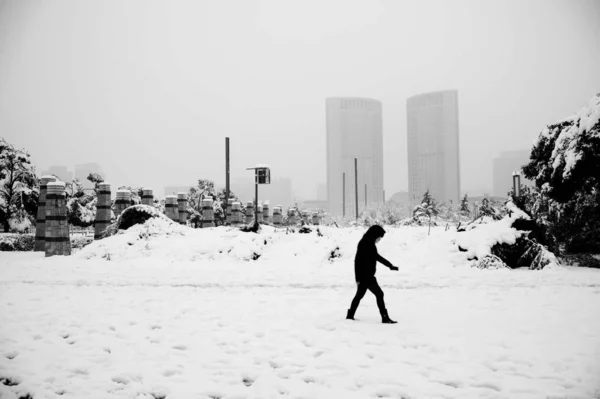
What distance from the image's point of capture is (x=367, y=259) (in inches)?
284

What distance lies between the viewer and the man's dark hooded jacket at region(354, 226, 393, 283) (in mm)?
7152

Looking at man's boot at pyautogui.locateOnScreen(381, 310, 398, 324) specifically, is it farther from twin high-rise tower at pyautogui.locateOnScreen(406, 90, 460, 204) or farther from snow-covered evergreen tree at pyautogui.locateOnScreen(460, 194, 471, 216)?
twin high-rise tower at pyautogui.locateOnScreen(406, 90, 460, 204)

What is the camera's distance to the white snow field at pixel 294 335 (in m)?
4.39

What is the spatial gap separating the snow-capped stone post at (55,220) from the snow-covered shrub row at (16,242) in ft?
15.7

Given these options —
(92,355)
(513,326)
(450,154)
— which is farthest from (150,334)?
(450,154)

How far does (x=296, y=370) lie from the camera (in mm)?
4832

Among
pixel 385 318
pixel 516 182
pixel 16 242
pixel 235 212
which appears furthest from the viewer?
pixel 235 212

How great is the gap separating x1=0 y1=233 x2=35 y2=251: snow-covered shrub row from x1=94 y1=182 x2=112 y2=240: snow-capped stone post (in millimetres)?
4145

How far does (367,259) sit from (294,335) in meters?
1.80

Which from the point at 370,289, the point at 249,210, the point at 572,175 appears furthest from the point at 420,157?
the point at 370,289

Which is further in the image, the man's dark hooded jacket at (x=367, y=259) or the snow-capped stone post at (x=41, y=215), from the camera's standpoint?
the snow-capped stone post at (x=41, y=215)

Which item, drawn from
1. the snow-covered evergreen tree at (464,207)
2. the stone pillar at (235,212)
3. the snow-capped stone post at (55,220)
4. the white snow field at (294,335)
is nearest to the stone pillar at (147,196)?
the snow-capped stone post at (55,220)

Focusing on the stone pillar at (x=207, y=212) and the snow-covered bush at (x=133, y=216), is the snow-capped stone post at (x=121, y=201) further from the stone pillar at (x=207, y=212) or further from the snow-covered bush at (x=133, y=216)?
the stone pillar at (x=207, y=212)

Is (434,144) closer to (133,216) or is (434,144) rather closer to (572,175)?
(133,216)
